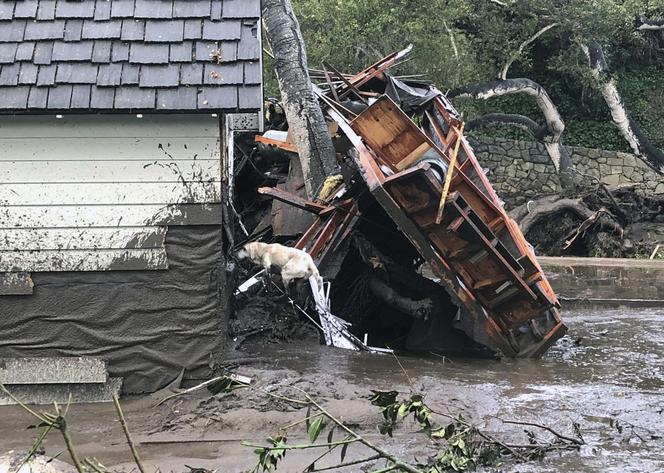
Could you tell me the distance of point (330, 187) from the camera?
29.5 ft

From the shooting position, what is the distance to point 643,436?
18.5 feet

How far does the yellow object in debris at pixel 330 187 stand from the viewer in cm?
895

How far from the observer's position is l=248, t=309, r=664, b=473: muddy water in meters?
5.35

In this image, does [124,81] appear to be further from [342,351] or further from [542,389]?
[542,389]

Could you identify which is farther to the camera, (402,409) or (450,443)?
(450,443)

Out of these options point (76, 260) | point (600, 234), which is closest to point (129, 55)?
point (76, 260)

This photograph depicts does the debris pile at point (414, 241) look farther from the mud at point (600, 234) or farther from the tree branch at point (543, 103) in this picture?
the tree branch at point (543, 103)

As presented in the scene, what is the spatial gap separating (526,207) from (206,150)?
12.4 meters

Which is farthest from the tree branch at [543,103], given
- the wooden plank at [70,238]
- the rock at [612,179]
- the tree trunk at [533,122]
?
the wooden plank at [70,238]

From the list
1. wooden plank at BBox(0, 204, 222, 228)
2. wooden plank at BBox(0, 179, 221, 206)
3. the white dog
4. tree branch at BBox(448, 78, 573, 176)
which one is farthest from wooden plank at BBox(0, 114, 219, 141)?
tree branch at BBox(448, 78, 573, 176)

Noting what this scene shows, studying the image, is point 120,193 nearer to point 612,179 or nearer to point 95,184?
point 95,184

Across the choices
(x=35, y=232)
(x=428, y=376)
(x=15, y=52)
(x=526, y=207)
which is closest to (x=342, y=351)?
(x=428, y=376)

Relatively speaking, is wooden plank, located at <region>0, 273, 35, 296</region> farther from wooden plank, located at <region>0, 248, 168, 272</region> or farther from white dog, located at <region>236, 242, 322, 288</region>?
white dog, located at <region>236, 242, 322, 288</region>

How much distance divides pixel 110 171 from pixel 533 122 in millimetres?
16875
